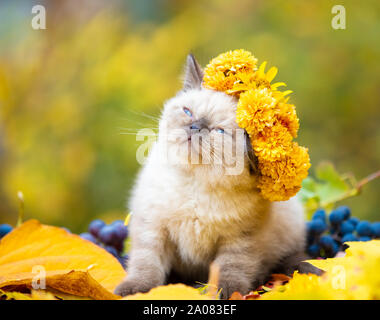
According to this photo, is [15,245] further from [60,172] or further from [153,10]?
[153,10]

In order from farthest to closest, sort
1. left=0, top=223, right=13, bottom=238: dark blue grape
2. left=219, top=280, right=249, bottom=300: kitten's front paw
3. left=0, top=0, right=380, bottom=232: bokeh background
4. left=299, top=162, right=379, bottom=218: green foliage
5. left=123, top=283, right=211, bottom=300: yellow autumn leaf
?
left=0, top=0, right=380, bottom=232: bokeh background, left=299, top=162, right=379, bottom=218: green foliage, left=0, top=223, right=13, bottom=238: dark blue grape, left=219, top=280, right=249, bottom=300: kitten's front paw, left=123, top=283, right=211, bottom=300: yellow autumn leaf

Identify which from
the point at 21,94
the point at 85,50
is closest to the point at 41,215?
the point at 21,94

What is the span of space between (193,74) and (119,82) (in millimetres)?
839

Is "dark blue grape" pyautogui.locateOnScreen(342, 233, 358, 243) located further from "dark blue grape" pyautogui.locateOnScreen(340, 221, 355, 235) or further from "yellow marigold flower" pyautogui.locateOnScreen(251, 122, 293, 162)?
"yellow marigold flower" pyautogui.locateOnScreen(251, 122, 293, 162)

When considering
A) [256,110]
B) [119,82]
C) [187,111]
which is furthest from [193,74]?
[119,82]

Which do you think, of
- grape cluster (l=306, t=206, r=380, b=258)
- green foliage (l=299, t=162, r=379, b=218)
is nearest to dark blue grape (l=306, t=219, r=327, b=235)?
grape cluster (l=306, t=206, r=380, b=258)

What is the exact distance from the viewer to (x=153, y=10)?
196 centimetres

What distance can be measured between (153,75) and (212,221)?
1.05 metres

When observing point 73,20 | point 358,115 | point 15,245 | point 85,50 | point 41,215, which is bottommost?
point 15,245

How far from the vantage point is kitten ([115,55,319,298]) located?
0.86 m

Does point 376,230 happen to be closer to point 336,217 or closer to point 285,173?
point 336,217

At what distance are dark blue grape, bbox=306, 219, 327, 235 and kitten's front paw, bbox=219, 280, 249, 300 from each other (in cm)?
34

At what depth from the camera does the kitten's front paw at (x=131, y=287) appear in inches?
31.3
